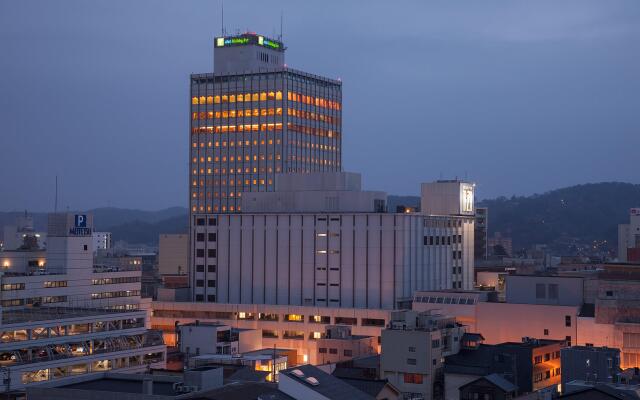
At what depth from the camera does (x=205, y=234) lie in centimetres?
16275

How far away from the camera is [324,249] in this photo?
Answer: 152625 mm

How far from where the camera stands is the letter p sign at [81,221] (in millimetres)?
145875

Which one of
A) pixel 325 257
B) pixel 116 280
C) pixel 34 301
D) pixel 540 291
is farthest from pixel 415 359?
pixel 116 280

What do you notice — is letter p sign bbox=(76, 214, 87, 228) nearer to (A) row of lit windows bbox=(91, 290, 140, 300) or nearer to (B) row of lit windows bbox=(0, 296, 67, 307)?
(B) row of lit windows bbox=(0, 296, 67, 307)

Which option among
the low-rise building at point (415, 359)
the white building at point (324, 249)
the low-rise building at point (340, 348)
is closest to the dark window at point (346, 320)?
the white building at point (324, 249)

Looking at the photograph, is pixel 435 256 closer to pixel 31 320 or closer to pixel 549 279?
pixel 549 279

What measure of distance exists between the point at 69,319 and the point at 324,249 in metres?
51.5

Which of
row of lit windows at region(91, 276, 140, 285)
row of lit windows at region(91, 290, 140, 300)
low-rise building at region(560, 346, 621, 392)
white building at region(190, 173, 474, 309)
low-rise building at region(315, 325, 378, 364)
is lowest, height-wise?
low-rise building at region(315, 325, 378, 364)

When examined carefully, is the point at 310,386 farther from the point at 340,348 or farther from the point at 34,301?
the point at 34,301

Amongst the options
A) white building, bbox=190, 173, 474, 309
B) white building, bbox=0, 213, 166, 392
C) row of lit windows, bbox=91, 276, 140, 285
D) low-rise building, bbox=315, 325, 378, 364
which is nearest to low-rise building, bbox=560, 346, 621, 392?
low-rise building, bbox=315, 325, 378, 364

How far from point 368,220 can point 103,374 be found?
8035 cm

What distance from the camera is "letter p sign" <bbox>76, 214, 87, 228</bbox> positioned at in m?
146

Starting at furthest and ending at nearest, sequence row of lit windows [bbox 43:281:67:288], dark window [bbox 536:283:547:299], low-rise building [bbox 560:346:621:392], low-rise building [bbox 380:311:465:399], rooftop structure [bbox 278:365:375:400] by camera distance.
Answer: row of lit windows [bbox 43:281:67:288], dark window [bbox 536:283:547:299], low-rise building [bbox 380:311:465:399], low-rise building [bbox 560:346:621:392], rooftop structure [bbox 278:365:375:400]

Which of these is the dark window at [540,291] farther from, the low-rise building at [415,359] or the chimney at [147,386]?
the chimney at [147,386]
